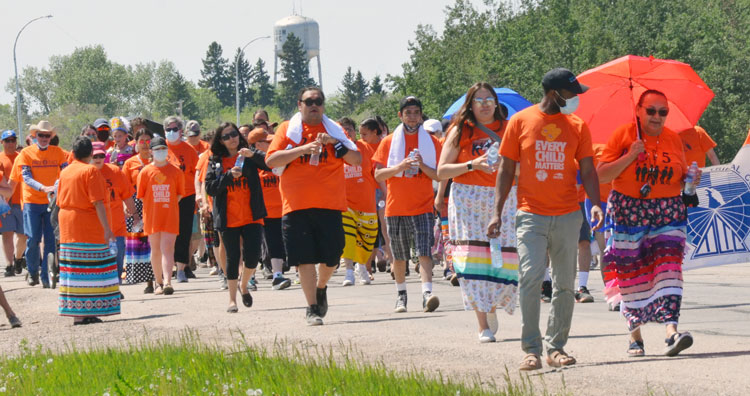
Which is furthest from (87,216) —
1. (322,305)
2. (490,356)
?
(490,356)

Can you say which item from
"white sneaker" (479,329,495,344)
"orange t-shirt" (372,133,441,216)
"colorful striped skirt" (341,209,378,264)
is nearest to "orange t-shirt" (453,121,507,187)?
"white sneaker" (479,329,495,344)

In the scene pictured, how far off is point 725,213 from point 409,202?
3162mm

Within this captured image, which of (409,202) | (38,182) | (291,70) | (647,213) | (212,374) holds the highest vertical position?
(291,70)

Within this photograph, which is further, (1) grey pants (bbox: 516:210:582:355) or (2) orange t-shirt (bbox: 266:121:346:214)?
(2) orange t-shirt (bbox: 266:121:346:214)

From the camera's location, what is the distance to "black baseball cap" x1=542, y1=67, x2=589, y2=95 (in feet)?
26.0

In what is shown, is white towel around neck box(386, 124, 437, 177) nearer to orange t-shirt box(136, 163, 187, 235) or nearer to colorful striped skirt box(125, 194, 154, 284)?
orange t-shirt box(136, 163, 187, 235)

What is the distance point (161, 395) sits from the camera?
7242 mm

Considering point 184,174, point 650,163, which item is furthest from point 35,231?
point 650,163

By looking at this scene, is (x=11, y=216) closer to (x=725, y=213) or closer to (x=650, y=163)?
(x=725, y=213)

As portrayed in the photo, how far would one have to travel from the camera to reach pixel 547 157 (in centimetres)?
802

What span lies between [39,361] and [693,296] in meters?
7.19

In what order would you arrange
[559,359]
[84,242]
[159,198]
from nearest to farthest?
[559,359] → [84,242] → [159,198]

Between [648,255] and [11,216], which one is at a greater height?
[11,216]

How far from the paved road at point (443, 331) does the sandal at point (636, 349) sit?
0.31ft
